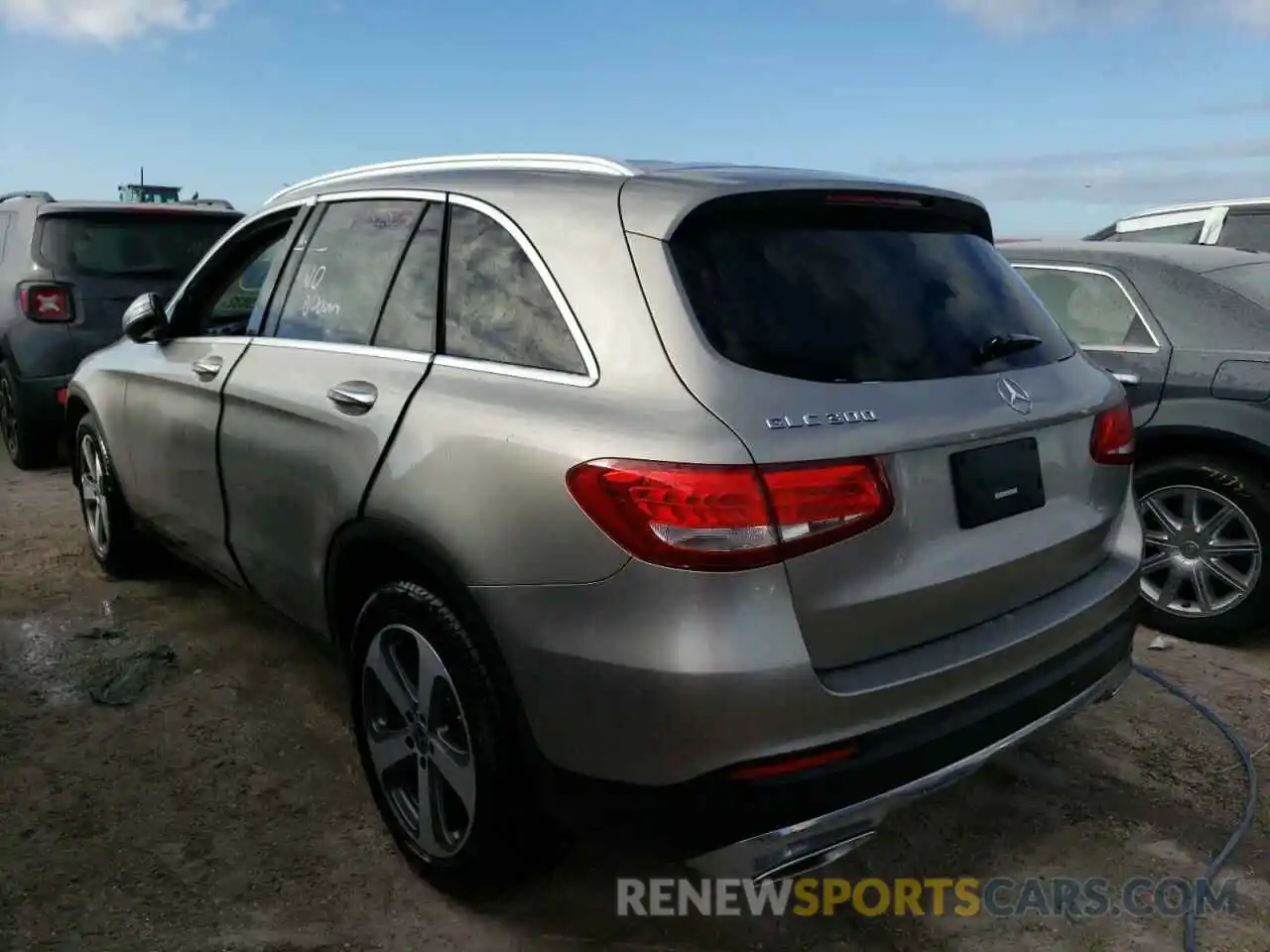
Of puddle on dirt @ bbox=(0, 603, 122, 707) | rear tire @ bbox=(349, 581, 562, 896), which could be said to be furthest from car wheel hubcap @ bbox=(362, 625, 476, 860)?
puddle on dirt @ bbox=(0, 603, 122, 707)

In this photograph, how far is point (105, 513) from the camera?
4.62m

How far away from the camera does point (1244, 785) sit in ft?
10.4

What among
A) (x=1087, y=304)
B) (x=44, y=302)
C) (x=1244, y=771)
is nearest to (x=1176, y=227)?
(x=1087, y=304)

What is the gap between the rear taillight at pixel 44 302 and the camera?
6.48 metres

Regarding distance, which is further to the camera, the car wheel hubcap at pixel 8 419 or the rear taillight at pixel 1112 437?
the car wheel hubcap at pixel 8 419

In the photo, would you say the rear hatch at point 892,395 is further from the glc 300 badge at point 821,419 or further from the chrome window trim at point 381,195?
the chrome window trim at point 381,195

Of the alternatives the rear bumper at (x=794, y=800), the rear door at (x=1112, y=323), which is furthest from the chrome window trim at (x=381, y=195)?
the rear door at (x=1112, y=323)

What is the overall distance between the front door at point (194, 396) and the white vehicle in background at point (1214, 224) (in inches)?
229

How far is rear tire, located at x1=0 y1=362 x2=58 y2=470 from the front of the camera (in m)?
6.70

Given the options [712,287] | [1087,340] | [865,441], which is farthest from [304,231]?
[1087,340]

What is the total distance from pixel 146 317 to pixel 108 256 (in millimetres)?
3361

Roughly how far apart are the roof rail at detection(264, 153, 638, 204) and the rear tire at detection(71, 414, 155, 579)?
191 centimetres

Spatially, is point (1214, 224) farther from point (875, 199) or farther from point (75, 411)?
point (75, 411)

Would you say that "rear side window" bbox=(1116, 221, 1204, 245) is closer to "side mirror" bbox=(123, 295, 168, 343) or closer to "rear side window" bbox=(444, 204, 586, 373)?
"rear side window" bbox=(444, 204, 586, 373)
